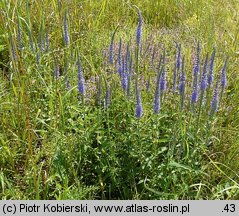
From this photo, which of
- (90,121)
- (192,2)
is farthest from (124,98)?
(192,2)

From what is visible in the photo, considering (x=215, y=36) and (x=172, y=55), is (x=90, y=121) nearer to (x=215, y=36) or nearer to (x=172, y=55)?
(x=172, y=55)

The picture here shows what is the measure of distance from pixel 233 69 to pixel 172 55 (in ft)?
1.84

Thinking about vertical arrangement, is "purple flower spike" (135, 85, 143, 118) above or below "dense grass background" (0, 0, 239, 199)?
above

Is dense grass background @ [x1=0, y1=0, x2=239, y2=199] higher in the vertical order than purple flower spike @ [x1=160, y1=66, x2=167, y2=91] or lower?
lower

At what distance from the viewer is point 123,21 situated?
3.88 m

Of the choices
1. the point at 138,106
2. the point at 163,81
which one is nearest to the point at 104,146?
the point at 138,106

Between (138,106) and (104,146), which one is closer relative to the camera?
(138,106)

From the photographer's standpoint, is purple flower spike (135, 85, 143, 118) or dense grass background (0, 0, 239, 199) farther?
dense grass background (0, 0, 239, 199)

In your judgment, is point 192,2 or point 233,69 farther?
point 192,2

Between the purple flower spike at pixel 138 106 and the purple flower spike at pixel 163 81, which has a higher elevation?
the purple flower spike at pixel 163 81

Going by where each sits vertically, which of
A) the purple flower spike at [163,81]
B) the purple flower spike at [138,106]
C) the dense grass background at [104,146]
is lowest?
the dense grass background at [104,146]

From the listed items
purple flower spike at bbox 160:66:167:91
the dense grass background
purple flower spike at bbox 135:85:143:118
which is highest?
purple flower spike at bbox 160:66:167:91

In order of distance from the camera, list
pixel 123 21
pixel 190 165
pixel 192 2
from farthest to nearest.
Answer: pixel 192 2 < pixel 123 21 < pixel 190 165

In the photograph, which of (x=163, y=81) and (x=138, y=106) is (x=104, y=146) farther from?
(x=163, y=81)
